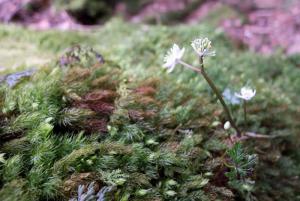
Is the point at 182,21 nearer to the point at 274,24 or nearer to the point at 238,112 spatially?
the point at 274,24

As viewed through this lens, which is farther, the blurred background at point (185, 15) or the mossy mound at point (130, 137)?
the blurred background at point (185, 15)

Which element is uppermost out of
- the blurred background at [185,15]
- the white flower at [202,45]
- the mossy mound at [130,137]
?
the white flower at [202,45]

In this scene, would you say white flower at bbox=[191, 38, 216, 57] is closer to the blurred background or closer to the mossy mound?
the mossy mound

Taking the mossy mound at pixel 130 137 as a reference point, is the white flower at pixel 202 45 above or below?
above

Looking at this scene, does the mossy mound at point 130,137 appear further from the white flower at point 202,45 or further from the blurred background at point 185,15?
the blurred background at point 185,15

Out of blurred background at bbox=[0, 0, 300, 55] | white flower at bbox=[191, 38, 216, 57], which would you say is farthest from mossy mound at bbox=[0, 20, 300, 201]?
blurred background at bbox=[0, 0, 300, 55]

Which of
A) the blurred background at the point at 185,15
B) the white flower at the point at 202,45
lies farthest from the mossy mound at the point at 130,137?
the blurred background at the point at 185,15

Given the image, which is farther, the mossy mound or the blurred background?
the blurred background
